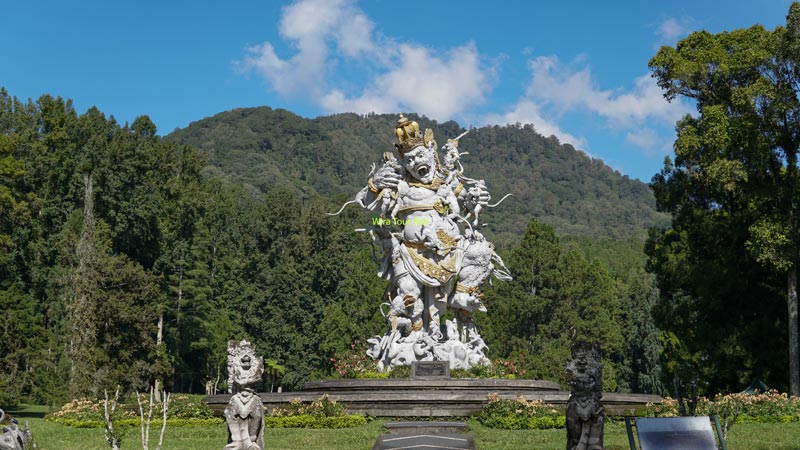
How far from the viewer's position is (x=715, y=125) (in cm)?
2253

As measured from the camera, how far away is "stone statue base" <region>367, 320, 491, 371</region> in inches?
828

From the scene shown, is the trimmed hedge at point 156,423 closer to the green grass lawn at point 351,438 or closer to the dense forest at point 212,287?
the green grass lawn at point 351,438

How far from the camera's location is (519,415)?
15.9m

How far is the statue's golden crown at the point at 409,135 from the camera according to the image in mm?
22094

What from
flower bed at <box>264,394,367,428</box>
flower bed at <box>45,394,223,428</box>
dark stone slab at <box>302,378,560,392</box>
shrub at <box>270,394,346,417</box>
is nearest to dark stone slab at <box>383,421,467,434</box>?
flower bed at <box>264,394,367,428</box>

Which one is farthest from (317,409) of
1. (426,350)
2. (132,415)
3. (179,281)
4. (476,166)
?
(476,166)

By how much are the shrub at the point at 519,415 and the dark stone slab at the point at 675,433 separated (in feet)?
20.8

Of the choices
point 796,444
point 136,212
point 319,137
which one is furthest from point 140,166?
point 319,137

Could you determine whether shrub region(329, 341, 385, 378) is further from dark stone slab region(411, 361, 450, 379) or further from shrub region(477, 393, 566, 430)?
shrub region(477, 393, 566, 430)

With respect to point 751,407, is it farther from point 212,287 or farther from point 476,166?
point 476,166

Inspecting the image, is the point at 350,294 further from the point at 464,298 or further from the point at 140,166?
the point at 464,298

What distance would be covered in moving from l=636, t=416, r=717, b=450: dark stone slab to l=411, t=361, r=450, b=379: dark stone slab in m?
10.5

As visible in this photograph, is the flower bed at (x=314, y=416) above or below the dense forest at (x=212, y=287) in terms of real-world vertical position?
below

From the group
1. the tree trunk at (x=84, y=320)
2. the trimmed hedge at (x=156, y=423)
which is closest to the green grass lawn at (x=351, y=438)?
the trimmed hedge at (x=156, y=423)
